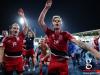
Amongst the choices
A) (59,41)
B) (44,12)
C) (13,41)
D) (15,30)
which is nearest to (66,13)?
(13,41)

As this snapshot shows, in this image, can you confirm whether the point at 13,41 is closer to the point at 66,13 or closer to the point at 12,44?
the point at 12,44

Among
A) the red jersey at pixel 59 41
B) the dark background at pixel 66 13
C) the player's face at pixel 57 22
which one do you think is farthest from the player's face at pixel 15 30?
the dark background at pixel 66 13

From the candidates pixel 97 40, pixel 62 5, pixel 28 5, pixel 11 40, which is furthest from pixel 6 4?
pixel 11 40

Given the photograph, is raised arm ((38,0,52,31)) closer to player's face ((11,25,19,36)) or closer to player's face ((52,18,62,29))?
player's face ((52,18,62,29))

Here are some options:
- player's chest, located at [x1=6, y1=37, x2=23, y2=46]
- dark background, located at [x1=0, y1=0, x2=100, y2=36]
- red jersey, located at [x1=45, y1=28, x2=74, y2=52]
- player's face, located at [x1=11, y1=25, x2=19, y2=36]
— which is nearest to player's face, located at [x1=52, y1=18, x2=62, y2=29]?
red jersey, located at [x1=45, y1=28, x2=74, y2=52]

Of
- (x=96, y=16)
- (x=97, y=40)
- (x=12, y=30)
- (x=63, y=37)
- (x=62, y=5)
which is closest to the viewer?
(x=63, y=37)

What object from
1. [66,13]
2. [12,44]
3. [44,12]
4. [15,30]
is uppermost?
[66,13]

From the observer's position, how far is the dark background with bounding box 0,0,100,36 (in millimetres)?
34094

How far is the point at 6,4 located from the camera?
38.9 meters

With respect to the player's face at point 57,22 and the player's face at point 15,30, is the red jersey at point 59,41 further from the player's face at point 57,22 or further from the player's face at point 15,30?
the player's face at point 15,30

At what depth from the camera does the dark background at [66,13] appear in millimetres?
34094

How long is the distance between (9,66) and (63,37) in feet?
7.13

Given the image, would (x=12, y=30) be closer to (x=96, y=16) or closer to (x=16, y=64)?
(x=16, y=64)

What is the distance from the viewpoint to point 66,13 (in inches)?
1486
